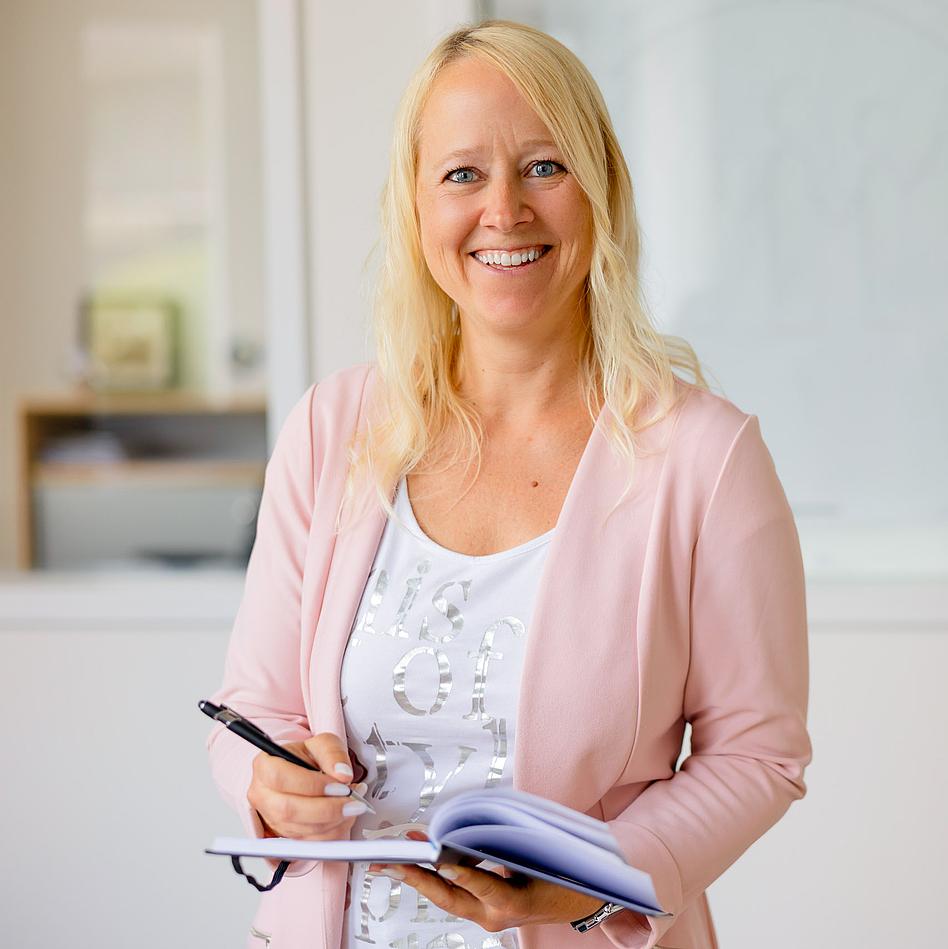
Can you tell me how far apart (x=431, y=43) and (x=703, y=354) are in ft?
2.63

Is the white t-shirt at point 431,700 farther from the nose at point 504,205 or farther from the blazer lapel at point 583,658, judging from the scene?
the nose at point 504,205

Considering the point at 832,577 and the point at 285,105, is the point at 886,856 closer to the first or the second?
the point at 832,577

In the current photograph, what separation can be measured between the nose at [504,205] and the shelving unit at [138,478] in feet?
6.74

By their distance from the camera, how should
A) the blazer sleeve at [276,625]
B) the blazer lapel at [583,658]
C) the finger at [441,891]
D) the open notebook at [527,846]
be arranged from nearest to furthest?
the open notebook at [527,846] → the finger at [441,891] → the blazer lapel at [583,658] → the blazer sleeve at [276,625]

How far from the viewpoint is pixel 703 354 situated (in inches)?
93.6

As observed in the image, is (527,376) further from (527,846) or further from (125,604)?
(125,604)

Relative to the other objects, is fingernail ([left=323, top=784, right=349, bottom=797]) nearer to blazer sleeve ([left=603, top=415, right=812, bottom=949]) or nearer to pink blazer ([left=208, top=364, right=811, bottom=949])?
pink blazer ([left=208, top=364, right=811, bottom=949])

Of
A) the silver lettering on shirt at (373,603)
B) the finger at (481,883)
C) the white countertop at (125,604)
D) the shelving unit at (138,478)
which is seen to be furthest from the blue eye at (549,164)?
the shelving unit at (138,478)

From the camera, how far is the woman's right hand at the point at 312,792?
3.58ft

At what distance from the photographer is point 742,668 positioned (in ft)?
3.83

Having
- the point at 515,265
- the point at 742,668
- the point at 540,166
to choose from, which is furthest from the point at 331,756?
the point at 540,166

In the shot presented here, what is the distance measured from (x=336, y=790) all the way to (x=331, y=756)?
0.10 feet

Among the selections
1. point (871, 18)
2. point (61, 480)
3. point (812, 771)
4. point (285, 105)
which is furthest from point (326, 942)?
point (61, 480)

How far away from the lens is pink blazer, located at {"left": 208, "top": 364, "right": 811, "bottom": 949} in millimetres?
1137
